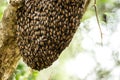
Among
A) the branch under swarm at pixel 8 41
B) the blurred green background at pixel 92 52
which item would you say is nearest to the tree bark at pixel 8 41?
the branch under swarm at pixel 8 41

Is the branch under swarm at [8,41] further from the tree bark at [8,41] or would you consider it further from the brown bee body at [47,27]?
the brown bee body at [47,27]

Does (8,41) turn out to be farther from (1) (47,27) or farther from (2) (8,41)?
(1) (47,27)

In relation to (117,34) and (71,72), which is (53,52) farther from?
(71,72)

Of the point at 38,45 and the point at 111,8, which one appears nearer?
the point at 38,45

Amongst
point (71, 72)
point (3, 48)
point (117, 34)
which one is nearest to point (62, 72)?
point (71, 72)

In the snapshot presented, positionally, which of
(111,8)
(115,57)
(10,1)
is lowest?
(10,1)

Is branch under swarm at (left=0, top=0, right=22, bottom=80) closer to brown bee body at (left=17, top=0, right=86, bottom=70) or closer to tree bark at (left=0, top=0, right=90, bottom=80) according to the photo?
tree bark at (left=0, top=0, right=90, bottom=80)

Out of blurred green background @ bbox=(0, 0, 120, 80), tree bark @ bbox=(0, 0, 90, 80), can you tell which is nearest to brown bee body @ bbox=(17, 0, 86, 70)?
tree bark @ bbox=(0, 0, 90, 80)
